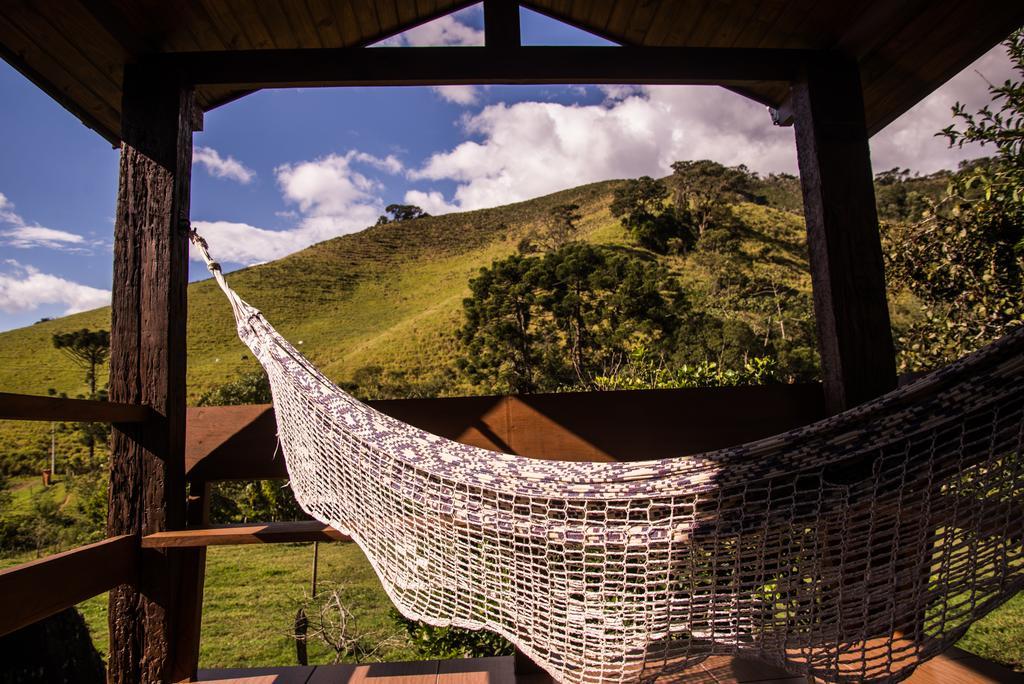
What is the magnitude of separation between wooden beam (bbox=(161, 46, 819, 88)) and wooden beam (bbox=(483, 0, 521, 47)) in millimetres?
22

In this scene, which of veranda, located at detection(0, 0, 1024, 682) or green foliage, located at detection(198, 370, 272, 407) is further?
green foliage, located at detection(198, 370, 272, 407)

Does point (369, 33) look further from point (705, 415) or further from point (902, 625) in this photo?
point (902, 625)

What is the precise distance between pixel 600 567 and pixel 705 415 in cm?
59

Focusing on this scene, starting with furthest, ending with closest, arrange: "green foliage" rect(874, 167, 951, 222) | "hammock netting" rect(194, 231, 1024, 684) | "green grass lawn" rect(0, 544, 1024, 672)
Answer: "green foliage" rect(874, 167, 951, 222), "green grass lawn" rect(0, 544, 1024, 672), "hammock netting" rect(194, 231, 1024, 684)

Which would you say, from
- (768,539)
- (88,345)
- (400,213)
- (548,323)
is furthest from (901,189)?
(768,539)

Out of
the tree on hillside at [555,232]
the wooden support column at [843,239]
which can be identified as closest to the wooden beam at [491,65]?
the wooden support column at [843,239]

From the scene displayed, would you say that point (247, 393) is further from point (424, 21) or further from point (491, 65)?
point (491, 65)

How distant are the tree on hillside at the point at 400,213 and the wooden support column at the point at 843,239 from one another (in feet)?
100

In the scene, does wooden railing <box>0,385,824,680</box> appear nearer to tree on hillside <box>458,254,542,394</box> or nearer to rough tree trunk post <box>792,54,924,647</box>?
rough tree trunk post <box>792,54,924,647</box>

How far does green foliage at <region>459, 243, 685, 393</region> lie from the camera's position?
33.8 ft

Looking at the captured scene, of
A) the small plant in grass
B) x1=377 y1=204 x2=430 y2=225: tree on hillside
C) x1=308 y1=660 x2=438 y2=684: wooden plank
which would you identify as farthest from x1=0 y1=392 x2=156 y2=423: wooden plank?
x1=377 y1=204 x2=430 y2=225: tree on hillside

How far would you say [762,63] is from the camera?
152cm

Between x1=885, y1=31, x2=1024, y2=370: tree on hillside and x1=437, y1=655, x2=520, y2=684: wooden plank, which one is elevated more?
x1=885, y1=31, x2=1024, y2=370: tree on hillside

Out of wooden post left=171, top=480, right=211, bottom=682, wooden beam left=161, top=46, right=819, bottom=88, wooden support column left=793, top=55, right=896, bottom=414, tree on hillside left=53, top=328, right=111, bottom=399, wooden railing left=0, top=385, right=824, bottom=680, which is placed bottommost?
wooden post left=171, top=480, right=211, bottom=682
